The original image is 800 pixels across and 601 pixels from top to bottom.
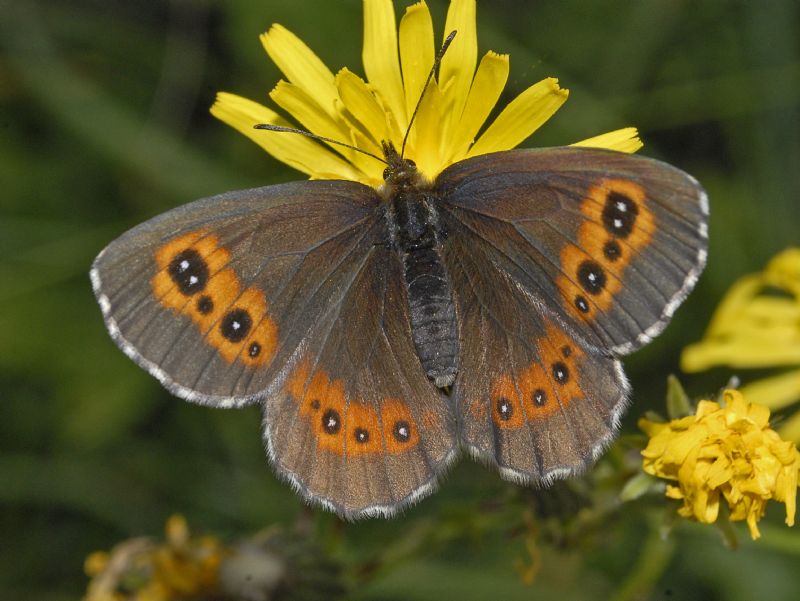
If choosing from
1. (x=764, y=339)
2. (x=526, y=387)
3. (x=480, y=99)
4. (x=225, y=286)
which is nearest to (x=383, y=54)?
(x=480, y=99)

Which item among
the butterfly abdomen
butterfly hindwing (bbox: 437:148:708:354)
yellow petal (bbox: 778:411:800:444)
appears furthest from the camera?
yellow petal (bbox: 778:411:800:444)

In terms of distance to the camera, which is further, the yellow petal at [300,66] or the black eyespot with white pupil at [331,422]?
the yellow petal at [300,66]

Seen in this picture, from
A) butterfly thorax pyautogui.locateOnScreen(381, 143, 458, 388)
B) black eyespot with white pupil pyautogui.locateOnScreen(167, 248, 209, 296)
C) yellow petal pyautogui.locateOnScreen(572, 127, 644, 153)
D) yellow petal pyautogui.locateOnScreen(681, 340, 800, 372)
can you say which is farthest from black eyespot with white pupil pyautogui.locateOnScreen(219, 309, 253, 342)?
yellow petal pyautogui.locateOnScreen(681, 340, 800, 372)

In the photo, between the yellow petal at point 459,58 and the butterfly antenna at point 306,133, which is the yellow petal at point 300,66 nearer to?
the butterfly antenna at point 306,133

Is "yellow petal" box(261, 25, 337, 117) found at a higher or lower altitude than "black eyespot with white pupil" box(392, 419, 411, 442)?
higher

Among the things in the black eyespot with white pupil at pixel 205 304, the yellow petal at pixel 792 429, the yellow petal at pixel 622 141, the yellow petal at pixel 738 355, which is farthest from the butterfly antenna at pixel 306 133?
the yellow petal at pixel 792 429

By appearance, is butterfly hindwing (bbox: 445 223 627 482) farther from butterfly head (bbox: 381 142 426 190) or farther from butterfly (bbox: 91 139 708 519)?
butterfly head (bbox: 381 142 426 190)
